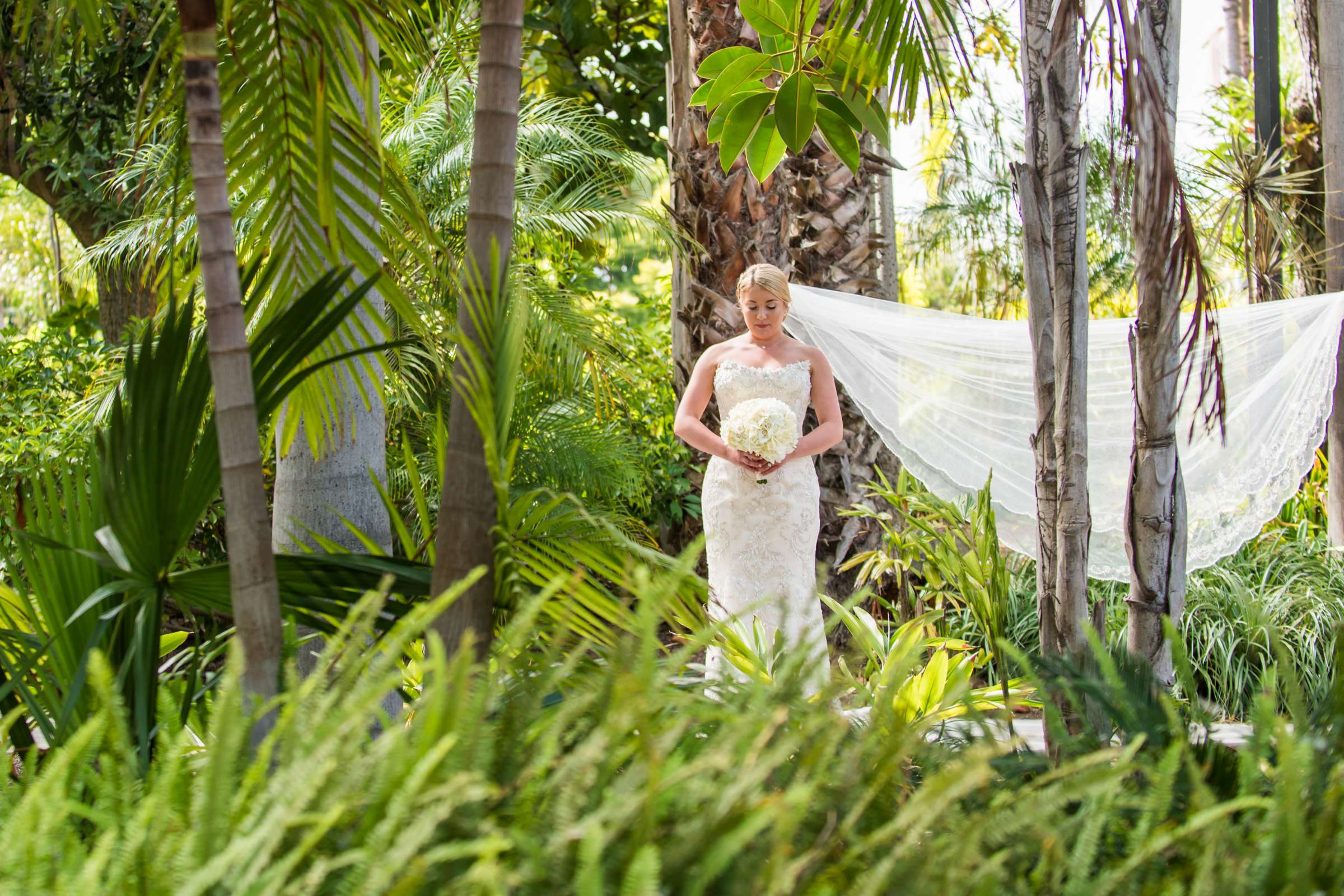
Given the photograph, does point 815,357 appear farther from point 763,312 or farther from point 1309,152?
point 1309,152

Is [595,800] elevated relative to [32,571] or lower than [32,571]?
lower

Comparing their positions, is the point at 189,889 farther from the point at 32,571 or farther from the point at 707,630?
the point at 32,571

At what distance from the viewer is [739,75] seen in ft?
7.47

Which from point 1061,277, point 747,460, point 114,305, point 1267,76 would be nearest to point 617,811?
point 1061,277

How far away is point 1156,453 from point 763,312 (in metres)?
2.25

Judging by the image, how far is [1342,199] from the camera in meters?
6.16

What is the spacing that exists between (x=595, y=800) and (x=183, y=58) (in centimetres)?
121

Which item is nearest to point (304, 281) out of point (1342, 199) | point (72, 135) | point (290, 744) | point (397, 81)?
point (290, 744)

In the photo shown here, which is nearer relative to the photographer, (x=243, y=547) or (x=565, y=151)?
(x=243, y=547)

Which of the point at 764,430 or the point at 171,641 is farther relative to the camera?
the point at 764,430

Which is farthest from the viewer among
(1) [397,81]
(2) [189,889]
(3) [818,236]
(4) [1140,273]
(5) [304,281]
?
(1) [397,81]

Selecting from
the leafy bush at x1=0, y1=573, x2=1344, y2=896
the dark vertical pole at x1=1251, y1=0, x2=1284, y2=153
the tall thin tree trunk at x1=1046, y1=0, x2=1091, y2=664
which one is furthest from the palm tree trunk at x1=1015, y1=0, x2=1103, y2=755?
the dark vertical pole at x1=1251, y1=0, x2=1284, y2=153

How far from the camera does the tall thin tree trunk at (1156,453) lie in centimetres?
193

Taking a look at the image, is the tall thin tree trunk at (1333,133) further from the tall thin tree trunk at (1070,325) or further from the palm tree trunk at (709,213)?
the tall thin tree trunk at (1070,325)
